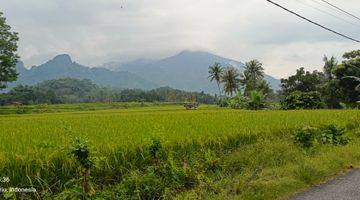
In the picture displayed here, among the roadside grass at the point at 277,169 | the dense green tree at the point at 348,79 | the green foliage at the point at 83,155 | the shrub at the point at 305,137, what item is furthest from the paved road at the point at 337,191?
the dense green tree at the point at 348,79

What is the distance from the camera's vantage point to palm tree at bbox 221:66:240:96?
63469 millimetres

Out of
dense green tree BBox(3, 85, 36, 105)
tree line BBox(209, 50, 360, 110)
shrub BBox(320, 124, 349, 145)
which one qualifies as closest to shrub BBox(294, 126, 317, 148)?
shrub BBox(320, 124, 349, 145)

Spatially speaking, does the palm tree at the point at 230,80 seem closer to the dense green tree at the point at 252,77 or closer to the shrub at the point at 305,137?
the dense green tree at the point at 252,77

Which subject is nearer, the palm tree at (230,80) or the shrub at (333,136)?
the shrub at (333,136)

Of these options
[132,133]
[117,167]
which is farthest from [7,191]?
[132,133]

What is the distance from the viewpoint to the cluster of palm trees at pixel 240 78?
6308cm

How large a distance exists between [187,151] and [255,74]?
60.7 meters

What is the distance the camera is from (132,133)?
941cm

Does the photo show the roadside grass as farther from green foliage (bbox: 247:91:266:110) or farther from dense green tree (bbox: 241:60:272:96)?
dense green tree (bbox: 241:60:272:96)

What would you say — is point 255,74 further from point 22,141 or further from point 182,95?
point 22,141

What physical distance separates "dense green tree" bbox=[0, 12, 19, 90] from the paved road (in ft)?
115

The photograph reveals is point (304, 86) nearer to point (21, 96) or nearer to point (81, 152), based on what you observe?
point (21, 96)

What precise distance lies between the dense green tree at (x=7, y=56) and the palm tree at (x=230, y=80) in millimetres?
30621

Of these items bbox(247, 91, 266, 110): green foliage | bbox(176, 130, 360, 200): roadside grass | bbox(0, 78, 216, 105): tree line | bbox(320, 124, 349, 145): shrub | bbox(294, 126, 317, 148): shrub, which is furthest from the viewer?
bbox(0, 78, 216, 105): tree line
